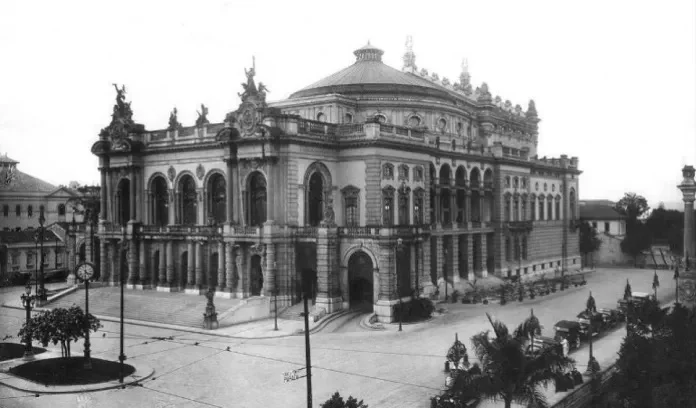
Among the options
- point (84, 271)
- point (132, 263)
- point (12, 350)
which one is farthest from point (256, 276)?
point (84, 271)

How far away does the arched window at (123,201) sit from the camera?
2318 inches

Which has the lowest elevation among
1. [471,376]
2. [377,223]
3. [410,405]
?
[410,405]

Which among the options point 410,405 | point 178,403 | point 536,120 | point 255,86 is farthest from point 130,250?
point 536,120

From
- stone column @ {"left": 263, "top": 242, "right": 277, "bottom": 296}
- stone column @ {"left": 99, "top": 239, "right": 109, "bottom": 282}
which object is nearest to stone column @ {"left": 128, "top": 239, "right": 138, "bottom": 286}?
stone column @ {"left": 99, "top": 239, "right": 109, "bottom": 282}

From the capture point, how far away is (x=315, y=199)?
50375 mm

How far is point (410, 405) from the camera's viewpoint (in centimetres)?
2661

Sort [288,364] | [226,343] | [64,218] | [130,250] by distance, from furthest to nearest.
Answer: [64,218]
[130,250]
[226,343]
[288,364]

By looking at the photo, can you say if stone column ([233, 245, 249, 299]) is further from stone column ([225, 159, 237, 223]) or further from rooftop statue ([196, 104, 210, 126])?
rooftop statue ([196, 104, 210, 126])

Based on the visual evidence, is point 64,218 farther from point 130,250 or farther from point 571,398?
point 571,398

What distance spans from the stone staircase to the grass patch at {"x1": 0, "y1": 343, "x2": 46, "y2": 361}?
1018 centimetres

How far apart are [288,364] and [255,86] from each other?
23.0 m

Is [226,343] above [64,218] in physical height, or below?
below

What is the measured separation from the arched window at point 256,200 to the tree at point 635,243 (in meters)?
57.2

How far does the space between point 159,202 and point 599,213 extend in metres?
65.0
